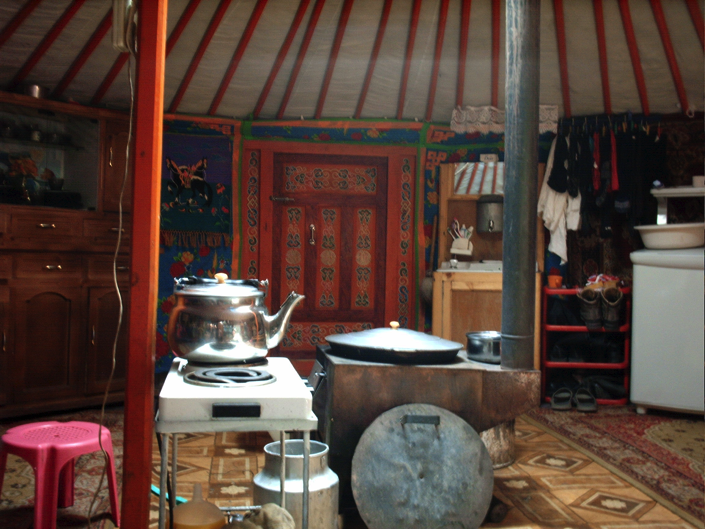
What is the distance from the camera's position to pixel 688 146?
4.35 metres

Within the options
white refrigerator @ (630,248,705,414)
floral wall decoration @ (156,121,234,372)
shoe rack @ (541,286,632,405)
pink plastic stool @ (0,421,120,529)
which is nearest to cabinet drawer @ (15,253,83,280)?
floral wall decoration @ (156,121,234,372)

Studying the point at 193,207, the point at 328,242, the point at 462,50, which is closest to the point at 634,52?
the point at 462,50

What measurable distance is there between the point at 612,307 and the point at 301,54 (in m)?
2.59

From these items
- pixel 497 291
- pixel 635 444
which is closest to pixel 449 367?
pixel 635 444

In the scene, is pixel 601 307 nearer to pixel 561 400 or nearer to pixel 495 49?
pixel 561 400

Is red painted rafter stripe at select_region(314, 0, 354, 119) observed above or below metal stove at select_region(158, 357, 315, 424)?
above

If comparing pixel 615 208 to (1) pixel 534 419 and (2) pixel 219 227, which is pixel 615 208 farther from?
(2) pixel 219 227

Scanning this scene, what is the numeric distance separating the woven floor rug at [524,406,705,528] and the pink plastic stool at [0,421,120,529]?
6.88ft

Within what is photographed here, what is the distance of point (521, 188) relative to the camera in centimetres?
230

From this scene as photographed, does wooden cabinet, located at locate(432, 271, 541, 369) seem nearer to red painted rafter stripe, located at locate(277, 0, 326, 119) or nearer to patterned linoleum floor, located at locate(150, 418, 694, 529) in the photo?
patterned linoleum floor, located at locate(150, 418, 694, 529)

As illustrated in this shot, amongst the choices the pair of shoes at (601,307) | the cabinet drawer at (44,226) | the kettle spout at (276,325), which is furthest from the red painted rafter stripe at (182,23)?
the pair of shoes at (601,307)

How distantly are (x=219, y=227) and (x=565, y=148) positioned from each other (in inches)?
98.8

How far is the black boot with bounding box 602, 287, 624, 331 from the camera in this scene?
4.01m

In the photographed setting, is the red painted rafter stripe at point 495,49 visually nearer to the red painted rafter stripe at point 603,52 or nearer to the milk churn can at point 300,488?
the red painted rafter stripe at point 603,52
